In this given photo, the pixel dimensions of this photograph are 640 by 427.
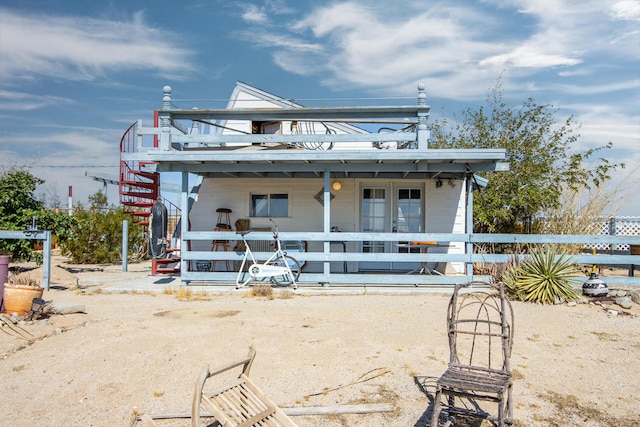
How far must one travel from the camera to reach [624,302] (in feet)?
27.3

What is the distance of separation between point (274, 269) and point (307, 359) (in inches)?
178

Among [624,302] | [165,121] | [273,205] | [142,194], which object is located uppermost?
[165,121]

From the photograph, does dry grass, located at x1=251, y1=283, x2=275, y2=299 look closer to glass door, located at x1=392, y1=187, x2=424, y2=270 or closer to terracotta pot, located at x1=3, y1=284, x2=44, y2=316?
terracotta pot, located at x1=3, y1=284, x2=44, y2=316

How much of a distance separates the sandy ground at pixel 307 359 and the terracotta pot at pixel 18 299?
17.8 inches

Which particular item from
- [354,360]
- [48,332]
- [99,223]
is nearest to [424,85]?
[354,360]

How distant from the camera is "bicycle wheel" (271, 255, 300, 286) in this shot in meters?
10.1

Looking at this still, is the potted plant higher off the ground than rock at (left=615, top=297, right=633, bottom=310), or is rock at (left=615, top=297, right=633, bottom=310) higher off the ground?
the potted plant

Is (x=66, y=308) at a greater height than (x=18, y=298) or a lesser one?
lesser

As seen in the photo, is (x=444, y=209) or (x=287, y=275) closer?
(x=287, y=275)

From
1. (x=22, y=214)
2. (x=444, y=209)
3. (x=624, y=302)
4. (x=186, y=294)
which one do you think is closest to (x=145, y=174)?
(x=22, y=214)

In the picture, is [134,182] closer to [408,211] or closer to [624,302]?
[408,211]

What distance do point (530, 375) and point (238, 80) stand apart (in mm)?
11632

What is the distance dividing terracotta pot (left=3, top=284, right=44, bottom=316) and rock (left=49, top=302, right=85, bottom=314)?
0.33m

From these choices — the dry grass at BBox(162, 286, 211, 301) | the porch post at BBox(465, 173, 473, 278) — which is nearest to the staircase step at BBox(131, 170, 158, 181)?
the dry grass at BBox(162, 286, 211, 301)
